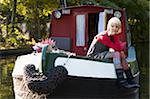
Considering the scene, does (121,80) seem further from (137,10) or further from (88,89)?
(137,10)

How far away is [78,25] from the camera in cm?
1013

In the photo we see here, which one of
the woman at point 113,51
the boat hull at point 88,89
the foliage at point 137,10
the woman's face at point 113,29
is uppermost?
the foliage at point 137,10

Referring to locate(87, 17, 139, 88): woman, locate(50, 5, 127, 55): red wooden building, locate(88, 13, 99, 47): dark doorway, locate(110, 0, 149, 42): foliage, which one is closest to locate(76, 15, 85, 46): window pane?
locate(50, 5, 127, 55): red wooden building

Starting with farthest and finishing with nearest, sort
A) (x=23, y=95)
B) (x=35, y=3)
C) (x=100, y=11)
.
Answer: (x=35, y=3) → (x=100, y=11) → (x=23, y=95)

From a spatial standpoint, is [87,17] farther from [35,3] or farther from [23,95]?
[35,3]

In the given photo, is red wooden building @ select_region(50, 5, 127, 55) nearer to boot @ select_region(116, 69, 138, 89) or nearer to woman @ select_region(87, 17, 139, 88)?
woman @ select_region(87, 17, 139, 88)

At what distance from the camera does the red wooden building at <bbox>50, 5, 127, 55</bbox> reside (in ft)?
32.7

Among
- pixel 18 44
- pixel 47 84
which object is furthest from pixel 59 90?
pixel 18 44

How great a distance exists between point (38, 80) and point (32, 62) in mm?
507

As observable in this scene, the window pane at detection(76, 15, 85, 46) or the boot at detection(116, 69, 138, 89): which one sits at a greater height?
the window pane at detection(76, 15, 85, 46)

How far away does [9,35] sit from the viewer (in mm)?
18797

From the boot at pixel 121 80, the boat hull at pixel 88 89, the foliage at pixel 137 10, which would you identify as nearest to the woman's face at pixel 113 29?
the boot at pixel 121 80

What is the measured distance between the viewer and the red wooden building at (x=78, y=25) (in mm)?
9953

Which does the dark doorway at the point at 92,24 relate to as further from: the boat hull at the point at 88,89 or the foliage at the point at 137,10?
the foliage at the point at 137,10
